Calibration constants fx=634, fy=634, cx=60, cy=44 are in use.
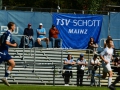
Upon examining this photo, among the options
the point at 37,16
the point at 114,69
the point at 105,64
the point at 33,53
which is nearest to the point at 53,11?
the point at 37,16

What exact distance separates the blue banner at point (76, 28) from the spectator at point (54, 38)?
2.07ft

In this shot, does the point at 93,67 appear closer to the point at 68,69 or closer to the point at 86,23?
the point at 68,69

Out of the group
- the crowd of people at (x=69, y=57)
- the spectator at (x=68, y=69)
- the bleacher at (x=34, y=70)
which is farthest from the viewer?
the bleacher at (x=34, y=70)

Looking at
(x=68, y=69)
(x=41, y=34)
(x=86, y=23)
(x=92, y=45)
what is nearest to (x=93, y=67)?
(x=68, y=69)

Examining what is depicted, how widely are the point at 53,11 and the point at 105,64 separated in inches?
561

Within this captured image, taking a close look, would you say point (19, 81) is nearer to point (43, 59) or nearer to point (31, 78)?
point (31, 78)

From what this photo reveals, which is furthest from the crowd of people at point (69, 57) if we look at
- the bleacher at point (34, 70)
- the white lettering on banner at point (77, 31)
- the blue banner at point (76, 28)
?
the white lettering on banner at point (77, 31)

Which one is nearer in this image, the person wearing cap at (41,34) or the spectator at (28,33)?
the spectator at (28,33)

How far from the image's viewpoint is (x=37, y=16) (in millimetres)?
35375

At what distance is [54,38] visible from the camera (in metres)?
34.2

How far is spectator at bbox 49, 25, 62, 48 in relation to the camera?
111 ft

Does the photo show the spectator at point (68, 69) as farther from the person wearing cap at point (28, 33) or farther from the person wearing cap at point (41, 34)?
the person wearing cap at point (28, 33)

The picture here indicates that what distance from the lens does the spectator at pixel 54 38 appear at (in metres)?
33.8

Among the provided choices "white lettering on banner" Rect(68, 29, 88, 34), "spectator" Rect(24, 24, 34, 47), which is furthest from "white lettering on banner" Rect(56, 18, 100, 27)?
"spectator" Rect(24, 24, 34, 47)
